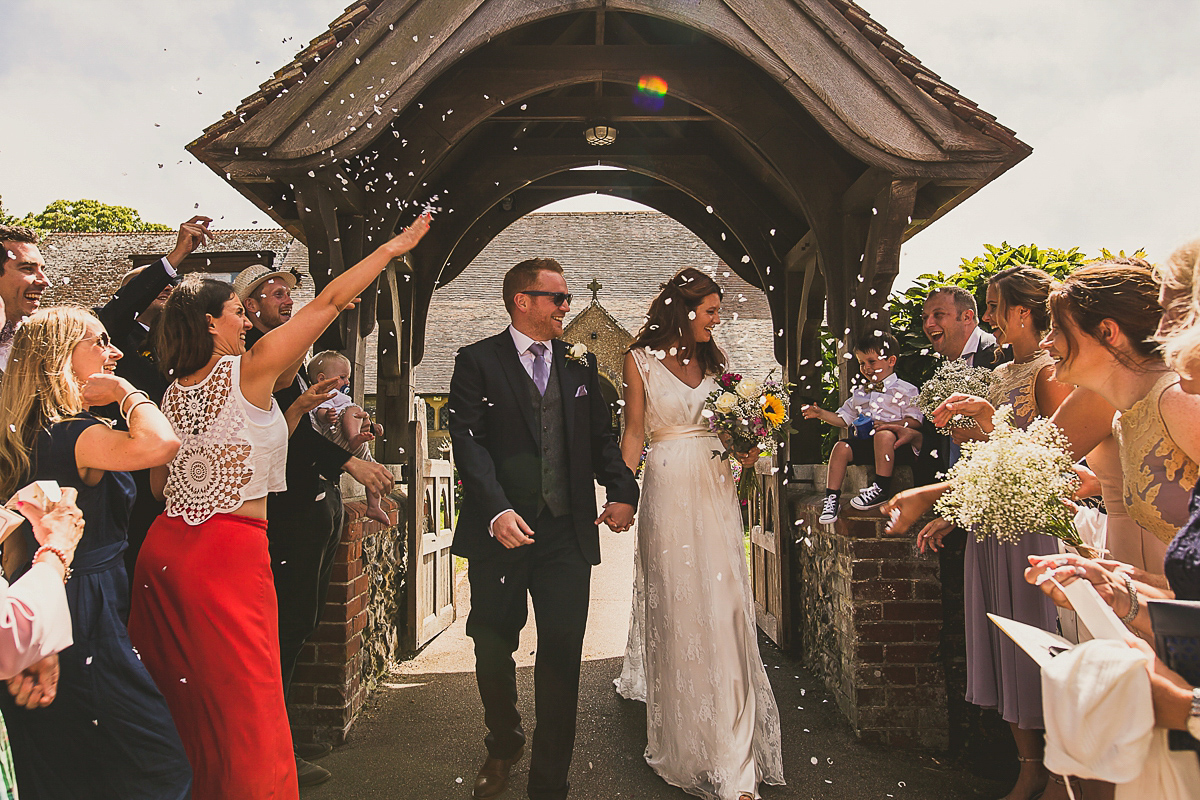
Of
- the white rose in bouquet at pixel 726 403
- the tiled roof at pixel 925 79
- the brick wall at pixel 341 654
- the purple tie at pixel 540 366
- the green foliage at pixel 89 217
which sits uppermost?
the green foliage at pixel 89 217

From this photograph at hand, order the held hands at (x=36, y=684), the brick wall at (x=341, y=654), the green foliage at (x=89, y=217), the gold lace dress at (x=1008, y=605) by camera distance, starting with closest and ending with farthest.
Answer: the held hands at (x=36, y=684), the gold lace dress at (x=1008, y=605), the brick wall at (x=341, y=654), the green foliage at (x=89, y=217)

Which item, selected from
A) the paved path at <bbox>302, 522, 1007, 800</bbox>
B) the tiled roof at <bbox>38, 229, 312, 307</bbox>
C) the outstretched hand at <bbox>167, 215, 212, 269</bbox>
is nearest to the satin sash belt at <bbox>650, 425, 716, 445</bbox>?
the paved path at <bbox>302, 522, 1007, 800</bbox>

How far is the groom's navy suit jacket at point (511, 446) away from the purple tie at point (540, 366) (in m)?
0.06

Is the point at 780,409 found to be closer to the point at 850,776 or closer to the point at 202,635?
the point at 850,776

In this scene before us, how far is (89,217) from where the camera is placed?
140ft

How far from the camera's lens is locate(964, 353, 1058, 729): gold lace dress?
3270mm

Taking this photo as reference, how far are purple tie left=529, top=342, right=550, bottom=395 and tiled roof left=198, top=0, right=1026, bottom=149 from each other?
5.87ft

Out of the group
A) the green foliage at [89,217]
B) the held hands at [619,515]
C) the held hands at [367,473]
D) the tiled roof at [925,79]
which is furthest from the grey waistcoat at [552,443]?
the green foliage at [89,217]

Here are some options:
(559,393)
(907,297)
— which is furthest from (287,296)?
(907,297)

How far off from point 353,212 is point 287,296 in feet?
3.29

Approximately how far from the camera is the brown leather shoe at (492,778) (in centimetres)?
353

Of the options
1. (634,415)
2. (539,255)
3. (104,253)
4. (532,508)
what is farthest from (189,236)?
(104,253)

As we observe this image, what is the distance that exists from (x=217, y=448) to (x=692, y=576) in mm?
2165

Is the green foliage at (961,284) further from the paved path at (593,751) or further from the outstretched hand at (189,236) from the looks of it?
the outstretched hand at (189,236)
